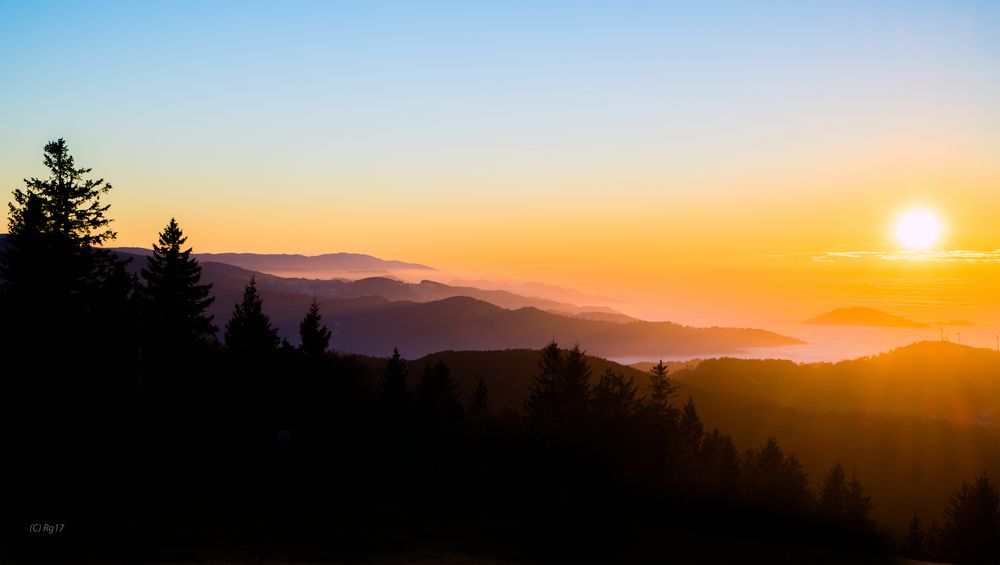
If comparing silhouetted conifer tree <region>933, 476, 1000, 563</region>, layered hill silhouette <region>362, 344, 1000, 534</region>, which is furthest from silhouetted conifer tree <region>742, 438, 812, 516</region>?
layered hill silhouette <region>362, 344, 1000, 534</region>

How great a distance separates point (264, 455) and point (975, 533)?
73.7 m

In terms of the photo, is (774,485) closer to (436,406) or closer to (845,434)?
(436,406)

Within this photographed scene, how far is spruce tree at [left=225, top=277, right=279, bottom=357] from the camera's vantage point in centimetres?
6066

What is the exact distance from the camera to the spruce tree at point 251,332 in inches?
2388

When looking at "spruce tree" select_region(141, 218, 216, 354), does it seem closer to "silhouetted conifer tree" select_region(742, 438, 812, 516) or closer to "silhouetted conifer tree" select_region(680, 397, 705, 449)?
"silhouetted conifer tree" select_region(742, 438, 812, 516)

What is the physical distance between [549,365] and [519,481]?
117 feet

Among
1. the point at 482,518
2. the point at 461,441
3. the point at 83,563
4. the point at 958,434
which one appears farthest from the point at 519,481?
the point at 958,434

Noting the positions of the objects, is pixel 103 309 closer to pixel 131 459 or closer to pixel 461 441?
pixel 131 459

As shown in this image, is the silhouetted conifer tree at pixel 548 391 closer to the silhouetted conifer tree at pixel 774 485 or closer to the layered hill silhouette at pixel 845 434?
the silhouetted conifer tree at pixel 774 485

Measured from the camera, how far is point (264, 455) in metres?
42.8

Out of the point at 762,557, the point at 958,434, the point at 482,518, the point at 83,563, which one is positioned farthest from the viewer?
the point at 958,434

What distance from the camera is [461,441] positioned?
53812 millimetres

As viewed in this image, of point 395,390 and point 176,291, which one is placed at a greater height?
point 176,291

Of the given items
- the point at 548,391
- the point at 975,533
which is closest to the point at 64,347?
the point at 548,391
